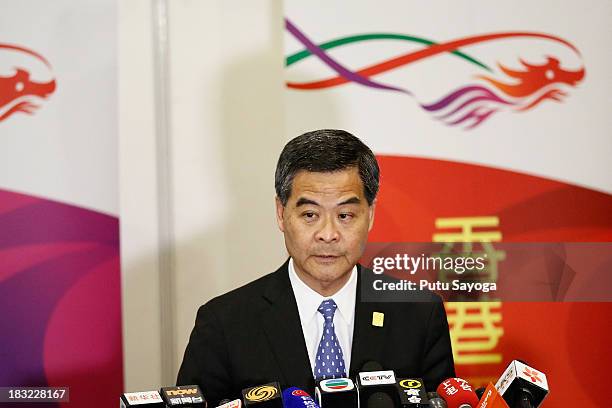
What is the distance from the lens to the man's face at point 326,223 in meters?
2.30

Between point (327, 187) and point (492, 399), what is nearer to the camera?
point (492, 399)

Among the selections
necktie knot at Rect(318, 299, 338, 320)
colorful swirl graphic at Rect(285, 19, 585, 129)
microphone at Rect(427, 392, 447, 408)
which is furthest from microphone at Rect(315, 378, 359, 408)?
colorful swirl graphic at Rect(285, 19, 585, 129)

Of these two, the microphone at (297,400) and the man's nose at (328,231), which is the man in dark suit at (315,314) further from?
the microphone at (297,400)

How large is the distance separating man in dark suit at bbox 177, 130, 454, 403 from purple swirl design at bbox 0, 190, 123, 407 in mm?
1304

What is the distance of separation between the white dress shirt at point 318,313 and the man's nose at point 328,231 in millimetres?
183

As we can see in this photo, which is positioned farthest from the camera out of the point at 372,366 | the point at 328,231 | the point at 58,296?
the point at 58,296

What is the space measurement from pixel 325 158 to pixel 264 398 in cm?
81

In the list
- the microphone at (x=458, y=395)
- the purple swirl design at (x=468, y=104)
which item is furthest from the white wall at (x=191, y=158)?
the microphone at (x=458, y=395)

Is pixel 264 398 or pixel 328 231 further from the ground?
pixel 328 231

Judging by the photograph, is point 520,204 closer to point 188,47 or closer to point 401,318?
point 401,318

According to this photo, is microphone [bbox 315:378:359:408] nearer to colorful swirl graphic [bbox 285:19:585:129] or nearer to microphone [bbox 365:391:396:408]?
microphone [bbox 365:391:396:408]

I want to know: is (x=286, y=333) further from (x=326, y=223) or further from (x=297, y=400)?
(x=297, y=400)

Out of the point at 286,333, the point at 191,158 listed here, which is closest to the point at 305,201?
the point at 286,333

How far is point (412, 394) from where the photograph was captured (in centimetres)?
178
